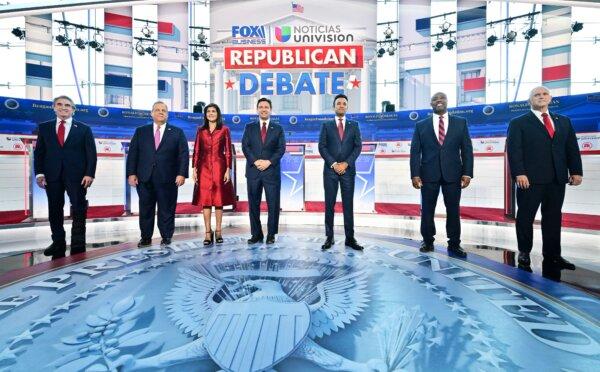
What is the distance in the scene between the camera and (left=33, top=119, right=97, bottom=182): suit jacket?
332 centimetres

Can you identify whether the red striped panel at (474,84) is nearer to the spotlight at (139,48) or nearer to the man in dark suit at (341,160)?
the man in dark suit at (341,160)

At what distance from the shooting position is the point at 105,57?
35.2ft

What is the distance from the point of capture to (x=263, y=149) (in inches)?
138

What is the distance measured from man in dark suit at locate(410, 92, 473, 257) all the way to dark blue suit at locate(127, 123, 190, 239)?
2491 millimetres

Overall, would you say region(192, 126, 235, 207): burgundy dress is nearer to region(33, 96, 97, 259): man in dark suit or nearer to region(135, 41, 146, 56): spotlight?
region(33, 96, 97, 259): man in dark suit

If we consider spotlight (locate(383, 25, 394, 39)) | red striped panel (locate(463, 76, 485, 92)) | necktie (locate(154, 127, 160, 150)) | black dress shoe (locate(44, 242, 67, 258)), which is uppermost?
spotlight (locate(383, 25, 394, 39))

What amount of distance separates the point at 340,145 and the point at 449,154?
3.46 feet

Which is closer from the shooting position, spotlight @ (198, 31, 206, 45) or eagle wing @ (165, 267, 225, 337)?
eagle wing @ (165, 267, 225, 337)

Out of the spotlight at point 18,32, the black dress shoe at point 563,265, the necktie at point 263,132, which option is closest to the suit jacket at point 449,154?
the black dress shoe at point 563,265

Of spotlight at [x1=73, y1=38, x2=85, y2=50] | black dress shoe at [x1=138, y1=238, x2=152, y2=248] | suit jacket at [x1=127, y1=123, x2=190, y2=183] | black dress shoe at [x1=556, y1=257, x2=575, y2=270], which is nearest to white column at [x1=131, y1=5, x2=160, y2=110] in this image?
spotlight at [x1=73, y1=38, x2=85, y2=50]

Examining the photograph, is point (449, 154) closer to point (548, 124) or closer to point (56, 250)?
point (548, 124)

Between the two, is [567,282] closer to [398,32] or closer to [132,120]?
[132,120]

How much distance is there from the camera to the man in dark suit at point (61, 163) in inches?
131

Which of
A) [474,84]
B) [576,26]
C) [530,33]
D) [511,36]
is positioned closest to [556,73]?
[576,26]
